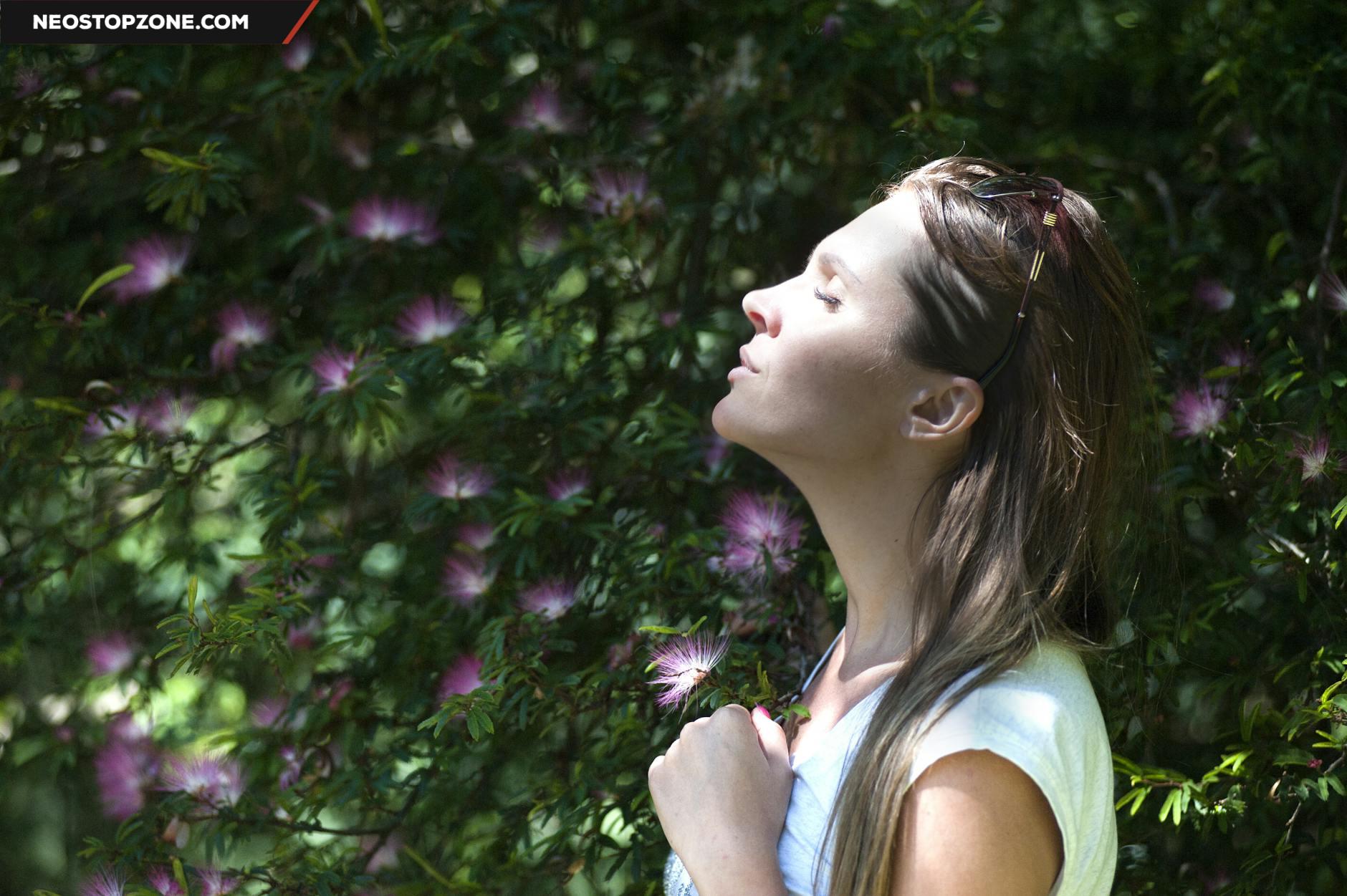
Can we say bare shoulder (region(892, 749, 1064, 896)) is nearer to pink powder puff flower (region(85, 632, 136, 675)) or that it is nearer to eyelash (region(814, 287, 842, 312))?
eyelash (region(814, 287, 842, 312))

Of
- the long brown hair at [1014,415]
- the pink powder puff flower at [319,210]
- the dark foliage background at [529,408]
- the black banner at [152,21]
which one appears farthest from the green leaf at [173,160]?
the long brown hair at [1014,415]

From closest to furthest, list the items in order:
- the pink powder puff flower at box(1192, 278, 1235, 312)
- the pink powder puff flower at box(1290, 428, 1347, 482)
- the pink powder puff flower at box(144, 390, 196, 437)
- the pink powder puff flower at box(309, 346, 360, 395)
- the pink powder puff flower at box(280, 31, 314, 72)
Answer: the pink powder puff flower at box(1290, 428, 1347, 482)
the pink powder puff flower at box(309, 346, 360, 395)
the pink powder puff flower at box(1192, 278, 1235, 312)
the pink powder puff flower at box(144, 390, 196, 437)
the pink powder puff flower at box(280, 31, 314, 72)

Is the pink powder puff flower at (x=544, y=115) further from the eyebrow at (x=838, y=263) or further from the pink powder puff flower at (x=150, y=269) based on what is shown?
the eyebrow at (x=838, y=263)

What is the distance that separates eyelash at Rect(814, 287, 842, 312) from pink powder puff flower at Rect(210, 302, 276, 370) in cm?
123

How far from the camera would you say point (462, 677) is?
1682 millimetres

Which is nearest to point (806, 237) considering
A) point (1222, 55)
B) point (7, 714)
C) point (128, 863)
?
point (1222, 55)

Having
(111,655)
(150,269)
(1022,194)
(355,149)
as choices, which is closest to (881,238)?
(1022,194)

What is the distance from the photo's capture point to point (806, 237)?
223 cm

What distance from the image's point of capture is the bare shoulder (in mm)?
951

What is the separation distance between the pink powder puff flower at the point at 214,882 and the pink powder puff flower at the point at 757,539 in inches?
30.4

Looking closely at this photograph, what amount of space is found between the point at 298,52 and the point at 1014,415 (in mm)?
1472

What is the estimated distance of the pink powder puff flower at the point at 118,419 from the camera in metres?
1.98

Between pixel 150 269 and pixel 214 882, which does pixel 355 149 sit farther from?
pixel 214 882

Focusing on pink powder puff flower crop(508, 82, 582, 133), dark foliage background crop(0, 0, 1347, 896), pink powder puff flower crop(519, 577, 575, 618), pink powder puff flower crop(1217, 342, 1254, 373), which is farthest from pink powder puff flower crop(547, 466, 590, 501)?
pink powder puff flower crop(1217, 342, 1254, 373)
